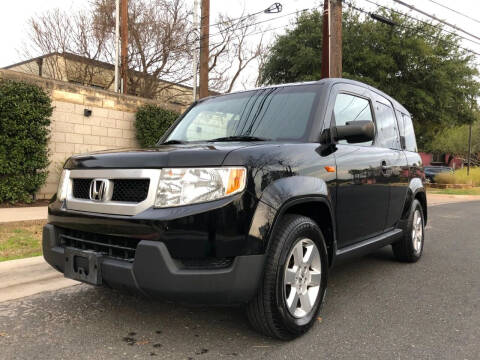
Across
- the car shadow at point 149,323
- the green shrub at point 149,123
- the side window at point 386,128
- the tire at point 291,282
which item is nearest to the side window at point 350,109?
the side window at point 386,128

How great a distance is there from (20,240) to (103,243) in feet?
11.7

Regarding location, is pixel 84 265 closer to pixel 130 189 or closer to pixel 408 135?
pixel 130 189

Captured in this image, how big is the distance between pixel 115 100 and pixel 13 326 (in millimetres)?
8781

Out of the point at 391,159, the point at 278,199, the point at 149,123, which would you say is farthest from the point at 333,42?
the point at 278,199

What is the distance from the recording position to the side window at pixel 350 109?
350 centimetres

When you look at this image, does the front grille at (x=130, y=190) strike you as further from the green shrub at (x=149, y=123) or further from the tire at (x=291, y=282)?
the green shrub at (x=149, y=123)

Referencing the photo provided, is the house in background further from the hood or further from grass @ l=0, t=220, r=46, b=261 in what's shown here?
the hood

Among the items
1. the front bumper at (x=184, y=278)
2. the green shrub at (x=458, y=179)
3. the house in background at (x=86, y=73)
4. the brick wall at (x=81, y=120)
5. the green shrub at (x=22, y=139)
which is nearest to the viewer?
the front bumper at (x=184, y=278)

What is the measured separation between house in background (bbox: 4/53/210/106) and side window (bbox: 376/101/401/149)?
62.8 feet

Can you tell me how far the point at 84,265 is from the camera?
2592 mm

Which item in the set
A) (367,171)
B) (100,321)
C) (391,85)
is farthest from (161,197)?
(391,85)

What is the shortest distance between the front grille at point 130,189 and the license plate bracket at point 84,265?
1.27ft

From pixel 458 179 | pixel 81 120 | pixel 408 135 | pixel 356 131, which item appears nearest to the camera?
pixel 356 131

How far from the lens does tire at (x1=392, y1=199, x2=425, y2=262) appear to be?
4.75 m
